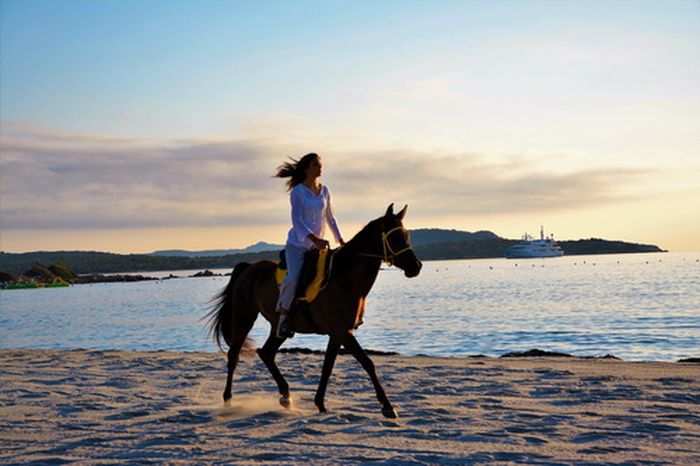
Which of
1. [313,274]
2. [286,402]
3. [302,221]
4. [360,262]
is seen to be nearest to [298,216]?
[302,221]

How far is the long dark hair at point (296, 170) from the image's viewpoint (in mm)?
8773

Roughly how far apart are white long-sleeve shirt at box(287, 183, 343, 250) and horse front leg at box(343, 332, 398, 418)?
120cm

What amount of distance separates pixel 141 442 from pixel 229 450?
3.19ft

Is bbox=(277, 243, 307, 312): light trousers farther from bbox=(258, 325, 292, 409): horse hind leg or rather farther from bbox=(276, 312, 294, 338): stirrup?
bbox=(258, 325, 292, 409): horse hind leg

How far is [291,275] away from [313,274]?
10.4 inches

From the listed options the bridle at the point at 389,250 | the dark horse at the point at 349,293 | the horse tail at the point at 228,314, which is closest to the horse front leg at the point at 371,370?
the dark horse at the point at 349,293

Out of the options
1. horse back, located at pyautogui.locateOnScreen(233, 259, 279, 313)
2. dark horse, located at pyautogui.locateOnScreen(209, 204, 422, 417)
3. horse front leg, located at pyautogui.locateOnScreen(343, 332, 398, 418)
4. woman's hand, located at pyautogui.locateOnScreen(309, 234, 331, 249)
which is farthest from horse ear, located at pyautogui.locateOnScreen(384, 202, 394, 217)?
horse back, located at pyautogui.locateOnScreen(233, 259, 279, 313)

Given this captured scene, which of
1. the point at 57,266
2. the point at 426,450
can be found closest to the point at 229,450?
the point at 426,450

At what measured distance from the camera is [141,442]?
23.6ft

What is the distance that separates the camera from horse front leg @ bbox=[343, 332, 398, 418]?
26.7 feet

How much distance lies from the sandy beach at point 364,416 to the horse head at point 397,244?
163cm

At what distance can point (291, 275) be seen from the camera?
28.8ft

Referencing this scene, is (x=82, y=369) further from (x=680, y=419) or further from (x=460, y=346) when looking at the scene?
(x=460, y=346)

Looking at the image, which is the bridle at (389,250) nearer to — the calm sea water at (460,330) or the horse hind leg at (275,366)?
the horse hind leg at (275,366)
